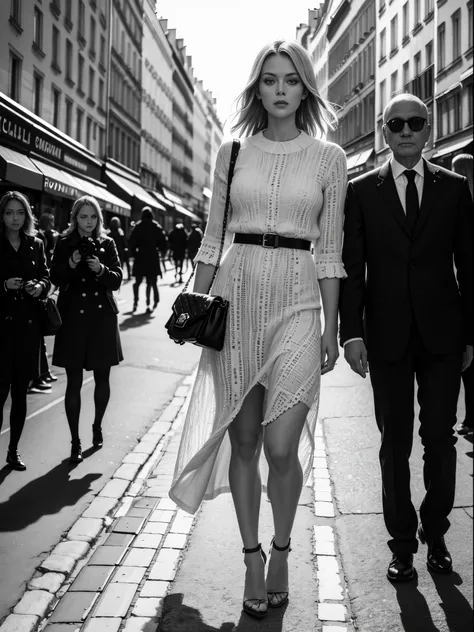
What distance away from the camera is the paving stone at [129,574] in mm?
3947

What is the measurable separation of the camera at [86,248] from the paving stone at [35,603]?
302 cm

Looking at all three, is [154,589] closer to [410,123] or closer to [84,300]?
[410,123]

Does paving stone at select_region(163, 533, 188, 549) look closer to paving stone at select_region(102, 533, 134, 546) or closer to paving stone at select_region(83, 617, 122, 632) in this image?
paving stone at select_region(102, 533, 134, 546)

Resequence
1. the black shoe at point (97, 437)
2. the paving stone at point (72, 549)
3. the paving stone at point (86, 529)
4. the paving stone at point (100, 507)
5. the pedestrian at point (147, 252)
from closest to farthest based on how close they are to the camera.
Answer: the paving stone at point (72, 549), the paving stone at point (86, 529), the paving stone at point (100, 507), the black shoe at point (97, 437), the pedestrian at point (147, 252)

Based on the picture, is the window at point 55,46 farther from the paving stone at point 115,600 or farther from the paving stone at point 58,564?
the paving stone at point 115,600

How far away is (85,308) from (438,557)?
349cm

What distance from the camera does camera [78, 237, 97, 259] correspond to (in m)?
6.46

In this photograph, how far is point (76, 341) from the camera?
6613mm

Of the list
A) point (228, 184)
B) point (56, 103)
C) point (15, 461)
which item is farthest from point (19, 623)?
point (56, 103)

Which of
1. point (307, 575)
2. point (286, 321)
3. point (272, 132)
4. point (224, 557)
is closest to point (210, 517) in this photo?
point (224, 557)

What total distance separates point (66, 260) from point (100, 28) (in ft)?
5.73

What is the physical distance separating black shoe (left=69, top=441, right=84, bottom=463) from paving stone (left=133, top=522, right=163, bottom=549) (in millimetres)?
1772

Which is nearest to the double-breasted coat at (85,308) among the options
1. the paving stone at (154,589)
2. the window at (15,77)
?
the window at (15,77)

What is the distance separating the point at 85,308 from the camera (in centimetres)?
670
